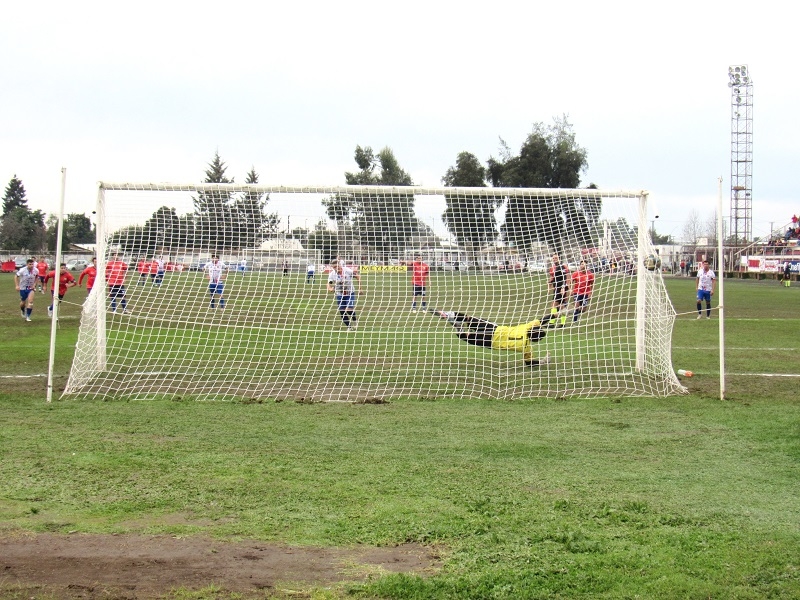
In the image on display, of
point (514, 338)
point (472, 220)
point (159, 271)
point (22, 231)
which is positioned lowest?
point (514, 338)

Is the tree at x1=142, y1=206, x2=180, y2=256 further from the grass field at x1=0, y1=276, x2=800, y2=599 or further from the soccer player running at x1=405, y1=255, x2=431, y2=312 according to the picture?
the soccer player running at x1=405, y1=255, x2=431, y2=312

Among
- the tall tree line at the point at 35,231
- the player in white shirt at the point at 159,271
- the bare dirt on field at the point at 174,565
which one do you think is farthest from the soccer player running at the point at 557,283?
the tall tree line at the point at 35,231

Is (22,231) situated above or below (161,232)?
above

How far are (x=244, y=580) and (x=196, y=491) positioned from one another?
175cm

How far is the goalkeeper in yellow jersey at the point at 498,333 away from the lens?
1188 centimetres

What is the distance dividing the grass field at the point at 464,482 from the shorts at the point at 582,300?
2831mm

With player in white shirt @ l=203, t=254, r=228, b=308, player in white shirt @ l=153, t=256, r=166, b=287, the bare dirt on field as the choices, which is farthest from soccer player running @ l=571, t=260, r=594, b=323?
the bare dirt on field

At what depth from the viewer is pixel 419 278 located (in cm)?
1435

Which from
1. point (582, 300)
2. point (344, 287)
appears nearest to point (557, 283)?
point (582, 300)

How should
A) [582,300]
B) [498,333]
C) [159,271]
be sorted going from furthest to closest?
[582,300] < [159,271] < [498,333]

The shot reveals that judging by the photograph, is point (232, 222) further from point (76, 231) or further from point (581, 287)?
point (76, 231)

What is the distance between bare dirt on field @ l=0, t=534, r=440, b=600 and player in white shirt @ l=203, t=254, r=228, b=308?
331 inches

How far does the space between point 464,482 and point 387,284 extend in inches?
315

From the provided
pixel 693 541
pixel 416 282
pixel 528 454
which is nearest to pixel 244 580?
pixel 693 541
